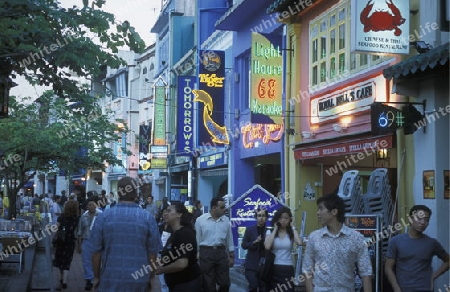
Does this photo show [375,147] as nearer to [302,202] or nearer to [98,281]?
[302,202]

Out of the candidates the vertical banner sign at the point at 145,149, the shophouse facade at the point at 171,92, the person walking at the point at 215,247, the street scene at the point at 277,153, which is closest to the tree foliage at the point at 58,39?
the street scene at the point at 277,153

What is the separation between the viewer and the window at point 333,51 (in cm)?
1503

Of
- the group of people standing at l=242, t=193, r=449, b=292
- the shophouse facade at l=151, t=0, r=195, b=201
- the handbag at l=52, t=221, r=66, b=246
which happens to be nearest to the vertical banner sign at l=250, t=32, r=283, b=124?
the handbag at l=52, t=221, r=66, b=246

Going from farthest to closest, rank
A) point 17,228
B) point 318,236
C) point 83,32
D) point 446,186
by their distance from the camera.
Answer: point 17,228, point 446,186, point 83,32, point 318,236

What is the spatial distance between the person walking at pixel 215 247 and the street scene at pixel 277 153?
2cm

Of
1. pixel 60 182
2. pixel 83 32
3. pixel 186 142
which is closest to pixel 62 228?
pixel 83 32

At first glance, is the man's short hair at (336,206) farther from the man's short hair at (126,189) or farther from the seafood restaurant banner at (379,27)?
the seafood restaurant banner at (379,27)

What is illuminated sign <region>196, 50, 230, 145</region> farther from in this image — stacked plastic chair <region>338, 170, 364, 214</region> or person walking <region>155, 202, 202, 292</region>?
person walking <region>155, 202, 202, 292</region>

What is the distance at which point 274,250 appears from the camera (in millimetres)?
9859

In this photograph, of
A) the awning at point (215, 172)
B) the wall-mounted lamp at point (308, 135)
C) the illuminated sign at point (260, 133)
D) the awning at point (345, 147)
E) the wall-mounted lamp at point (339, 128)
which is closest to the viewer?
the awning at point (345, 147)

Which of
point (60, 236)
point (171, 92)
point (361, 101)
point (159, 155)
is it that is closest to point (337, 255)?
point (361, 101)

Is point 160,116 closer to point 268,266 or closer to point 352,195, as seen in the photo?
point 352,195

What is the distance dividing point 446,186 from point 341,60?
4.94 m

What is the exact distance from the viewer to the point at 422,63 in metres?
10.6
